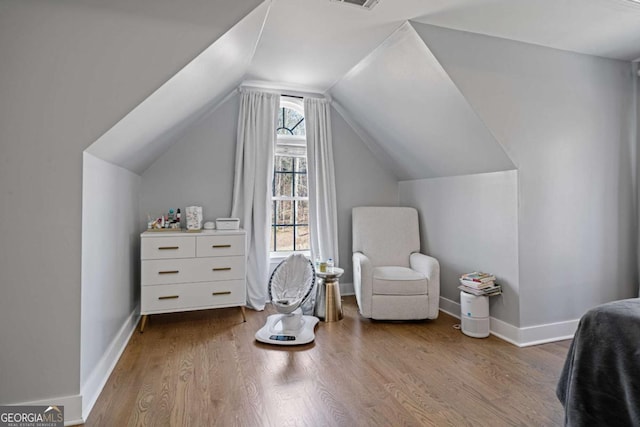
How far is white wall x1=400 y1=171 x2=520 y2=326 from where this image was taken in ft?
8.95

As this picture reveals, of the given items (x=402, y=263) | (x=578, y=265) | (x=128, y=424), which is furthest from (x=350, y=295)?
(x=128, y=424)

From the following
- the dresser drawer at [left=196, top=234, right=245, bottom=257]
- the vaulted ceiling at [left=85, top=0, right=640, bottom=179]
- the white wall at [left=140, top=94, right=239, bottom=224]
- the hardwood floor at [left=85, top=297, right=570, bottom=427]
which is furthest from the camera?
the white wall at [left=140, top=94, right=239, bottom=224]

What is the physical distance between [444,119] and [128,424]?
2936 mm

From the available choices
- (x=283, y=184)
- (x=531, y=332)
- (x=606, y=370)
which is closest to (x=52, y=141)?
(x=283, y=184)

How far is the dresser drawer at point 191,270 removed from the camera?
2.87 meters

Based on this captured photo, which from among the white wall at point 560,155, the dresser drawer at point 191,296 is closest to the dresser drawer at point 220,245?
the dresser drawer at point 191,296

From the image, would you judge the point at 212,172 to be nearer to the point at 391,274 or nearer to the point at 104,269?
the point at 104,269

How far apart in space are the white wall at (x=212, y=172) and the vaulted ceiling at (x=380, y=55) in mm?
213

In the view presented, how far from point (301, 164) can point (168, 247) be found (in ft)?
6.09

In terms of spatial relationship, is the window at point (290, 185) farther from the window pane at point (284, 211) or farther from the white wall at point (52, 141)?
the white wall at point (52, 141)

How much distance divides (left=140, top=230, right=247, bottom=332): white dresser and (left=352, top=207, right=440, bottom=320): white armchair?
1137 mm

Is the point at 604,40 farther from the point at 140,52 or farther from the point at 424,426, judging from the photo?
the point at 140,52

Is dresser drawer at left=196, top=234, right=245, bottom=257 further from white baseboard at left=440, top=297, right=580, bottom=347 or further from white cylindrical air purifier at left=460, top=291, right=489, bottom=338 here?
white baseboard at left=440, top=297, right=580, bottom=347

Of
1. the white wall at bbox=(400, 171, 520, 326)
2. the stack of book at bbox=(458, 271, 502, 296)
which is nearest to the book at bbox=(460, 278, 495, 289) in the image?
the stack of book at bbox=(458, 271, 502, 296)
